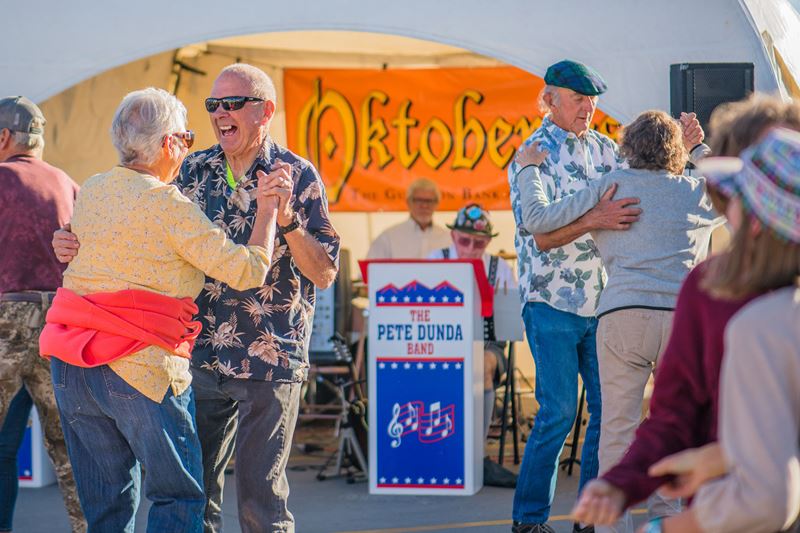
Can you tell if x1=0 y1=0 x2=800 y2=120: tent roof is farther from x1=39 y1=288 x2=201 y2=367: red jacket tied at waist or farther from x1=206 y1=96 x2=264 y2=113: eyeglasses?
x1=39 y1=288 x2=201 y2=367: red jacket tied at waist

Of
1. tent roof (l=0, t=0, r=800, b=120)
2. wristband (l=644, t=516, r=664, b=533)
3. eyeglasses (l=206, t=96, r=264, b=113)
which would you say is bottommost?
wristband (l=644, t=516, r=664, b=533)

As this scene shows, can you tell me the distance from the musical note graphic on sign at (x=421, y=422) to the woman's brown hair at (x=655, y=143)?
96.7 inches

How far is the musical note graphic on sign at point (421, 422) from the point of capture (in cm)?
655

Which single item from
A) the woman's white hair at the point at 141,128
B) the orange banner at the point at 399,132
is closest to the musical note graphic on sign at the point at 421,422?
the woman's white hair at the point at 141,128

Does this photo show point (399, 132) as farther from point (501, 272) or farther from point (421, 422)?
point (421, 422)

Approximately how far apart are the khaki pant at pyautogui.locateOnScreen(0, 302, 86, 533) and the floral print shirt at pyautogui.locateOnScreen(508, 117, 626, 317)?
2.08 metres

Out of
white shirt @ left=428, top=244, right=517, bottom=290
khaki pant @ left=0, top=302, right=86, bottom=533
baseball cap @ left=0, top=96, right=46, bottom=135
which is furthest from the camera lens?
white shirt @ left=428, top=244, right=517, bottom=290

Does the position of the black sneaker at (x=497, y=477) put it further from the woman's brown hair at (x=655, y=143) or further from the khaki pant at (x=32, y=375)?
the woman's brown hair at (x=655, y=143)

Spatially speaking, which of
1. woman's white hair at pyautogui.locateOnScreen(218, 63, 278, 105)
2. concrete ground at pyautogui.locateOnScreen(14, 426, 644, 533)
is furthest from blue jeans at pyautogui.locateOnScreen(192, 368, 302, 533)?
concrete ground at pyautogui.locateOnScreen(14, 426, 644, 533)

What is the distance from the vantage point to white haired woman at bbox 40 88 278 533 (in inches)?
139

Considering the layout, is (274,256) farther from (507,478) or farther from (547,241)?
(507,478)

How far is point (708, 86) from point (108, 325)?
11.7 ft

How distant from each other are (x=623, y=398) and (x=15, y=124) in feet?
9.37

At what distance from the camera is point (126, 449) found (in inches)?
144
